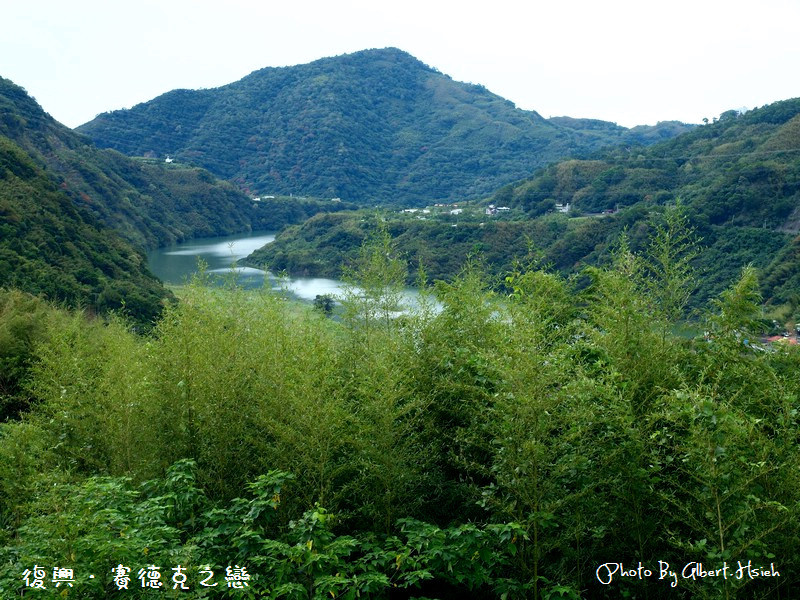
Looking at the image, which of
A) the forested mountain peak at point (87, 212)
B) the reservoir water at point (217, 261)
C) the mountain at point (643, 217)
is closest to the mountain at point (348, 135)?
the forested mountain peak at point (87, 212)

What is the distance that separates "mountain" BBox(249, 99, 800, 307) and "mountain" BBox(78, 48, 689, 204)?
1329 inches

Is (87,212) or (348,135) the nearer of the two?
(87,212)

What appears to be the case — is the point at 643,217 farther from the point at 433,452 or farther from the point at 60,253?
the point at 433,452

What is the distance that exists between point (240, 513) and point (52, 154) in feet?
124

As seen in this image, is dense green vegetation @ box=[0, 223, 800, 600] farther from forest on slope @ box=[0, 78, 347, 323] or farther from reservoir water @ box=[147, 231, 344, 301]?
reservoir water @ box=[147, 231, 344, 301]

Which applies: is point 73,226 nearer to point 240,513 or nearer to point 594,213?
point 240,513

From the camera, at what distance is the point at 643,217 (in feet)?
78.7

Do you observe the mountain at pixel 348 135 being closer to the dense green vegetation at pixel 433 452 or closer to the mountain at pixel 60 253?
the mountain at pixel 60 253

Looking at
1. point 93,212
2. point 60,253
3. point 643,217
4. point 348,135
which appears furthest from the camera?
point 348,135

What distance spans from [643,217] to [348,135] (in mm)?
68164

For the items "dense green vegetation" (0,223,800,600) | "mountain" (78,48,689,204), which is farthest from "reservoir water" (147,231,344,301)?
"mountain" (78,48,689,204)

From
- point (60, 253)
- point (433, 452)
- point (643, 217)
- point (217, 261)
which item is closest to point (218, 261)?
point (217, 261)

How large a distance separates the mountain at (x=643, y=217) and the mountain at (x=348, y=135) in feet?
111

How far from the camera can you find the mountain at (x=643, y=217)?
2050cm
